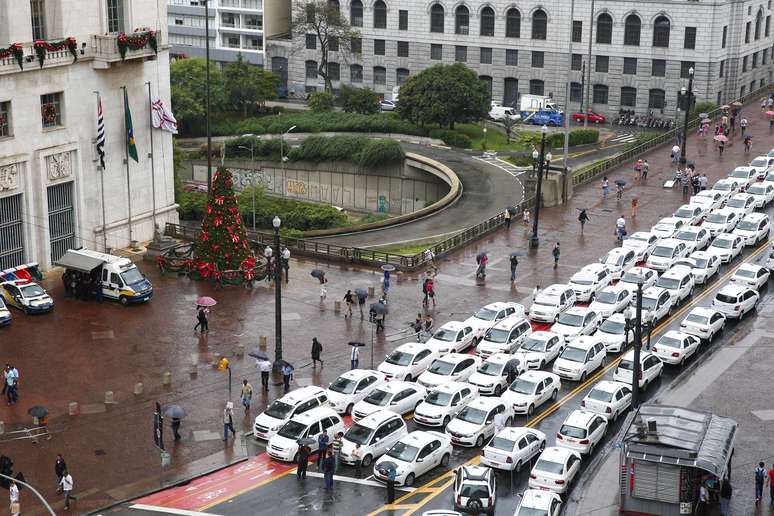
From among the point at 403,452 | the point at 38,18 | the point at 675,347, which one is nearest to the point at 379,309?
the point at 675,347

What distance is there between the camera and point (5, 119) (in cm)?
6538

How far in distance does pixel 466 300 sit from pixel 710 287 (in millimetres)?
12970

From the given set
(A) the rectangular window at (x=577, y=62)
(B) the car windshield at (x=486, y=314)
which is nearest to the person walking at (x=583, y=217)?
(B) the car windshield at (x=486, y=314)

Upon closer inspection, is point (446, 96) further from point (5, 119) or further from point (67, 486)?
point (67, 486)

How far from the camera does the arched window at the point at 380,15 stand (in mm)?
129750

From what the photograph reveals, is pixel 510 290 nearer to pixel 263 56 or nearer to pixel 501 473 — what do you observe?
pixel 501 473

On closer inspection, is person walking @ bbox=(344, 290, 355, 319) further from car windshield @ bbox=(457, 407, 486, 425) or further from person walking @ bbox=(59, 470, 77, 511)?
person walking @ bbox=(59, 470, 77, 511)

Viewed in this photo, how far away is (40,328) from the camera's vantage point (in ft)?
201

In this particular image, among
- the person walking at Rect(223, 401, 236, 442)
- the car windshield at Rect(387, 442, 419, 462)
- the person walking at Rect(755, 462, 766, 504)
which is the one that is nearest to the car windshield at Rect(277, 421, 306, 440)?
the person walking at Rect(223, 401, 236, 442)

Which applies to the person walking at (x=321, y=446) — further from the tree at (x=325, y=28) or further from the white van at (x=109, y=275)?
the tree at (x=325, y=28)

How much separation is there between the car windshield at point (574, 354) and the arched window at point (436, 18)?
76548 millimetres

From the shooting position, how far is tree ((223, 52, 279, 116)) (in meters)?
122

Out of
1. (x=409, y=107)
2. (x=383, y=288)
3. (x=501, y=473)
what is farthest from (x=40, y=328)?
(x=409, y=107)

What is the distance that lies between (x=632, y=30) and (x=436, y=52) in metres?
19.5
